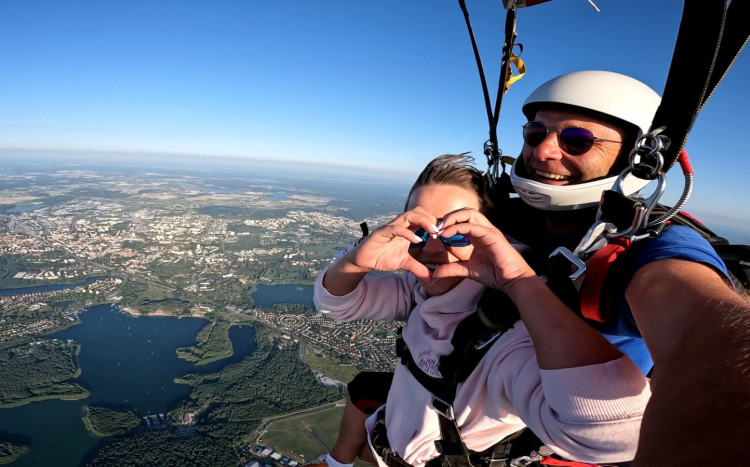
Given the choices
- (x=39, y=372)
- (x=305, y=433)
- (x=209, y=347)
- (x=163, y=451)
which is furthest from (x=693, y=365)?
(x=39, y=372)

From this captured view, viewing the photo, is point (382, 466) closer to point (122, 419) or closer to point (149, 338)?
point (122, 419)

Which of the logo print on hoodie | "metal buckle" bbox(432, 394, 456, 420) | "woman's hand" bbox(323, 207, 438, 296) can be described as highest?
"woman's hand" bbox(323, 207, 438, 296)

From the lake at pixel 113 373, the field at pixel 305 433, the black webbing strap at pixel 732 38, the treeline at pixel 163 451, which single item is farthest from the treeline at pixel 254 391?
the black webbing strap at pixel 732 38

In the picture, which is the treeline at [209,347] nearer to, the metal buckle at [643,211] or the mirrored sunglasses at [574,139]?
the mirrored sunglasses at [574,139]

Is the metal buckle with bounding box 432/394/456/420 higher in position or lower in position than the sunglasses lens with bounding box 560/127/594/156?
lower

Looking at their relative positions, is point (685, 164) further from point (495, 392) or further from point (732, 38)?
point (495, 392)

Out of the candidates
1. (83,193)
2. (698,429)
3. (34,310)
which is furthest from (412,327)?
(83,193)

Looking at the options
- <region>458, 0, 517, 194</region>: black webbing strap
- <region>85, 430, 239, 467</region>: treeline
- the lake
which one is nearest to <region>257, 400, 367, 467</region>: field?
<region>85, 430, 239, 467</region>: treeline

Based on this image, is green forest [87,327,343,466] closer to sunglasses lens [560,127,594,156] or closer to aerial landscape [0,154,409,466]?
aerial landscape [0,154,409,466]
